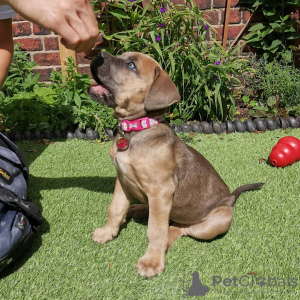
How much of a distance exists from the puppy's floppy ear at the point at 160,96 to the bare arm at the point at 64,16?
0.88 m

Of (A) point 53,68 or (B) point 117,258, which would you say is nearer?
(B) point 117,258

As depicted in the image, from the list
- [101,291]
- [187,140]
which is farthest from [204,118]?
[101,291]

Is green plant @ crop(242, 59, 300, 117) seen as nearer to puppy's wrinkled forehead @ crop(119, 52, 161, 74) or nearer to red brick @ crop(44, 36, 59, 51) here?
red brick @ crop(44, 36, 59, 51)

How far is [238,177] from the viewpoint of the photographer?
13.6 feet

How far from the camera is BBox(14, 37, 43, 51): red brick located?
656 cm

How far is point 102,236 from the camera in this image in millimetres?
2957

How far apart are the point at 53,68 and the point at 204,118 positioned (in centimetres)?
286

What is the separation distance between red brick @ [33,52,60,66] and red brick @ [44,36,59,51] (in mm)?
104

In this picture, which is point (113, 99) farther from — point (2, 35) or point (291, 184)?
point (291, 184)

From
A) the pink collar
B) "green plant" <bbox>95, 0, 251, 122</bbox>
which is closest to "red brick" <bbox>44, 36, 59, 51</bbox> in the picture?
"green plant" <bbox>95, 0, 251, 122</bbox>

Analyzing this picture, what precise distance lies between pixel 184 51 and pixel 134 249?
11.5 ft

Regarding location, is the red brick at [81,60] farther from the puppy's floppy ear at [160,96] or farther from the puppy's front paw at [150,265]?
the puppy's front paw at [150,265]

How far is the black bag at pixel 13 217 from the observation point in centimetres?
242

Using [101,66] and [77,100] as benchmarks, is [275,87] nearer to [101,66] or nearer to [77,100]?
[77,100]
